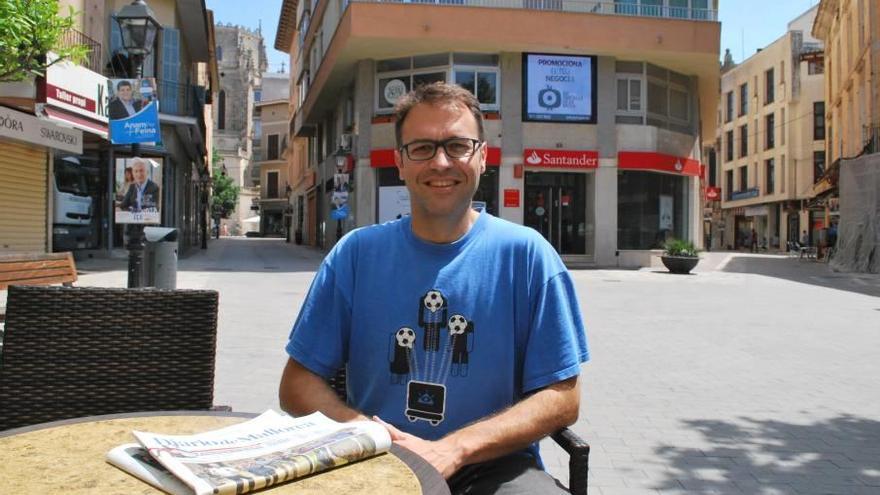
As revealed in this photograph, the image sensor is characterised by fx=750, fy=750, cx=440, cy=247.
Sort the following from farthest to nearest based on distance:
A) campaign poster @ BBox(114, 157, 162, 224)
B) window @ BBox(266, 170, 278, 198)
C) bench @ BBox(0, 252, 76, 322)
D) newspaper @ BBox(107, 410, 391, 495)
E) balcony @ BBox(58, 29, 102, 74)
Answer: window @ BBox(266, 170, 278, 198) < balcony @ BBox(58, 29, 102, 74) < campaign poster @ BBox(114, 157, 162, 224) < bench @ BBox(0, 252, 76, 322) < newspaper @ BBox(107, 410, 391, 495)

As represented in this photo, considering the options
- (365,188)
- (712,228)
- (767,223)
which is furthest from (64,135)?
(712,228)

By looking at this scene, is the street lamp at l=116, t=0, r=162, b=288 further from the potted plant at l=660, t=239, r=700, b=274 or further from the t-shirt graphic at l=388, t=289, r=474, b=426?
the potted plant at l=660, t=239, r=700, b=274

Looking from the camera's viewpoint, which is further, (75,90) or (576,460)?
(75,90)

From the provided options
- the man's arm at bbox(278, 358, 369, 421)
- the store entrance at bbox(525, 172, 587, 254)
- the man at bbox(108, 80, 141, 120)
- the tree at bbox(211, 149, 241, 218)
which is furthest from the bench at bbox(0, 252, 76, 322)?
the tree at bbox(211, 149, 241, 218)

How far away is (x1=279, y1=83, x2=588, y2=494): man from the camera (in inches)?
84.3

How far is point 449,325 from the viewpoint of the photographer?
7.13ft

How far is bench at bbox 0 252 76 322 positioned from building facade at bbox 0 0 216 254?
830 cm

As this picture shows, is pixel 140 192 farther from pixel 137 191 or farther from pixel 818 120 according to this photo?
pixel 818 120

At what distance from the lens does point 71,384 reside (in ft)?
7.85

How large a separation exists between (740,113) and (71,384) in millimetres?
64142

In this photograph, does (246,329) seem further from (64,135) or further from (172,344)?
(64,135)

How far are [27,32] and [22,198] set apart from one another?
1093 centimetres

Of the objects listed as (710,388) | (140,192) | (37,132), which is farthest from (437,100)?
(37,132)

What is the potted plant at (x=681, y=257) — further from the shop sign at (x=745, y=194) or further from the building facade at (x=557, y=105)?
the shop sign at (x=745, y=194)
